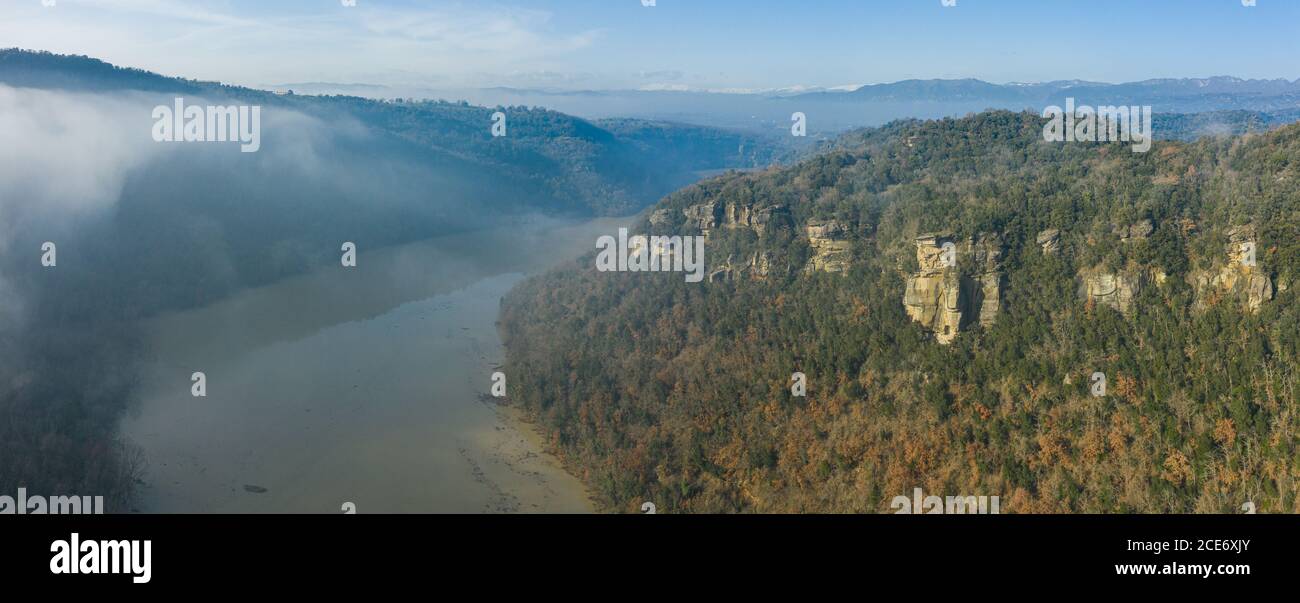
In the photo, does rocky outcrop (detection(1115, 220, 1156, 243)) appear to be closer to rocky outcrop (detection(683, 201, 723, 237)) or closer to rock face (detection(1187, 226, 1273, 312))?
rock face (detection(1187, 226, 1273, 312))

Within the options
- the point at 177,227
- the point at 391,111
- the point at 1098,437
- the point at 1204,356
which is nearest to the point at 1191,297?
the point at 1204,356

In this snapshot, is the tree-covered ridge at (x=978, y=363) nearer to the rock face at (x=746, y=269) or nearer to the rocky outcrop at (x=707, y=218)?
the rock face at (x=746, y=269)

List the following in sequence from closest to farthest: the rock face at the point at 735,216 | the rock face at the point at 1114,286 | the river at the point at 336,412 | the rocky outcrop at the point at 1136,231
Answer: the rock face at the point at 1114,286, the rocky outcrop at the point at 1136,231, the river at the point at 336,412, the rock face at the point at 735,216

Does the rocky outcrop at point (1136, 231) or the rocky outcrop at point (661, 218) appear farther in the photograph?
the rocky outcrop at point (661, 218)

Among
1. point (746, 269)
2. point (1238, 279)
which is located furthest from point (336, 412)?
point (1238, 279)

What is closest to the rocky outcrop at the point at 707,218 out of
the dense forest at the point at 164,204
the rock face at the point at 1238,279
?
the rock face at the point at 1238,279

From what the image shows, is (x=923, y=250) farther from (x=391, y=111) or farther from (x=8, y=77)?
(x=391, y=111)

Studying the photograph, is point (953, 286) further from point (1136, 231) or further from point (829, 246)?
point (829, 246)
